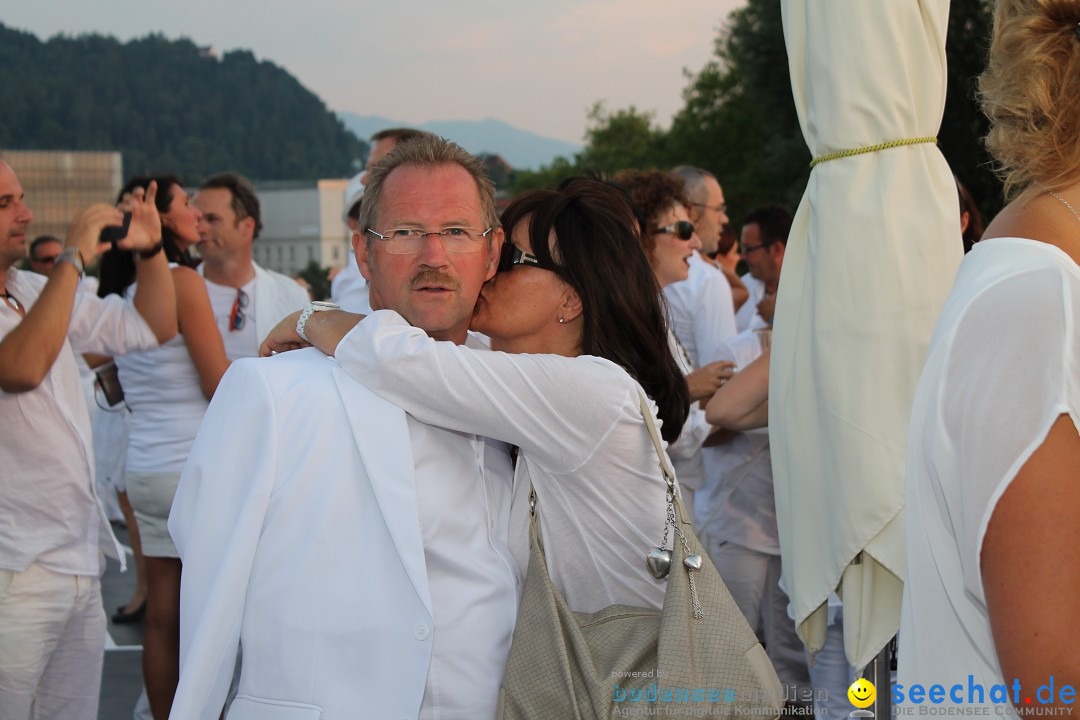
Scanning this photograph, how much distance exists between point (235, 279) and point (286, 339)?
3.63 m

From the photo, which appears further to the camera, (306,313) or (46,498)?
(46,498)

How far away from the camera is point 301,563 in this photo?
2234 mm

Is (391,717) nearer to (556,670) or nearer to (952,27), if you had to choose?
(556,670)

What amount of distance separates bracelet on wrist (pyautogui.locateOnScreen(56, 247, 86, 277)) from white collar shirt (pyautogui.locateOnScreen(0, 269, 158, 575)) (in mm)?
260

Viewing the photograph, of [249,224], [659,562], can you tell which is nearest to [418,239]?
[659,562]

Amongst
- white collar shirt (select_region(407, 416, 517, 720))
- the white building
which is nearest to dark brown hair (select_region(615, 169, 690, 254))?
white collar shirt (select_region(407, 416, 517, 720))

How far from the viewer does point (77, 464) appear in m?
3.83

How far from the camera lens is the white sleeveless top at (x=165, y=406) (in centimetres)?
502

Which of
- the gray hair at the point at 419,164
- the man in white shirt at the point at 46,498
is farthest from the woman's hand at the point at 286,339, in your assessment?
the man in white shirt at the point at 46,498

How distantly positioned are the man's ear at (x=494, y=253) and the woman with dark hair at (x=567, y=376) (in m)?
0.05

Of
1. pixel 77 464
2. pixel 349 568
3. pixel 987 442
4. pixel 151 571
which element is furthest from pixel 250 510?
pixel 151 571

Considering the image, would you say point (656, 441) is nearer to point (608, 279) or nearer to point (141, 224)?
point (608, 279)

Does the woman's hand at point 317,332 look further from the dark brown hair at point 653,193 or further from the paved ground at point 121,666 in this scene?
the paved ground at point 121,666

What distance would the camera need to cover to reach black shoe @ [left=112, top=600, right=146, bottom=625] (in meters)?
7.13
